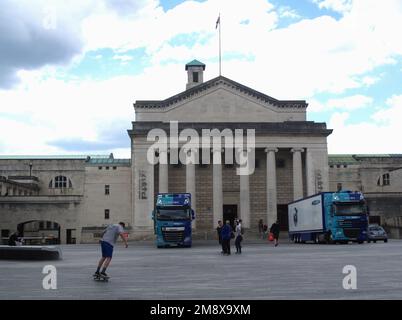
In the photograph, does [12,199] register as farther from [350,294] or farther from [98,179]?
[350,294]

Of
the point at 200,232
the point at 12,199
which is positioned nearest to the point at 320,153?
the point at 200,232

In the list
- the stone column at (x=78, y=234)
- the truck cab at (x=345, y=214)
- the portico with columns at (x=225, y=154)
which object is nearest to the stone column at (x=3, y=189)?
the stone column at (x=78, y=234)

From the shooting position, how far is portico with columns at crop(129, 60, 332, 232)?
204ft

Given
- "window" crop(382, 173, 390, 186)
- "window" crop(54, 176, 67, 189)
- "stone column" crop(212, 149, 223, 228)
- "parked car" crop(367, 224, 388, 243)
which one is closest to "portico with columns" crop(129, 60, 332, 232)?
"stone column" crop(212, 149, 223, 228)

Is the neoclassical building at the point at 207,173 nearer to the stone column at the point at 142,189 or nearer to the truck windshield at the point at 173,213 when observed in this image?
the stone column at the point at 142,189

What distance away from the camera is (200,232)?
197ft

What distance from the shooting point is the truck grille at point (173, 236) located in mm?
41688

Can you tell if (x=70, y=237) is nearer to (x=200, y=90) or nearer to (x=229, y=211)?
(x=229, y=211)

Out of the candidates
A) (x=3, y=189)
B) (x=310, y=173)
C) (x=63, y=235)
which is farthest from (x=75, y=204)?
(x=310, y=173)

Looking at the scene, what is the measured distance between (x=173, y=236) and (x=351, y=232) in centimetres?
1277

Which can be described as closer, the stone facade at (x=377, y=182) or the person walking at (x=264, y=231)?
the person walking at (x=264, y=231)

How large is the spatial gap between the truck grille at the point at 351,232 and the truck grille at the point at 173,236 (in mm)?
11739

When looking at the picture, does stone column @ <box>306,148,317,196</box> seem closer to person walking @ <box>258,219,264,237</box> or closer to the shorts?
person walking @ <box>258,219,264,237</box>

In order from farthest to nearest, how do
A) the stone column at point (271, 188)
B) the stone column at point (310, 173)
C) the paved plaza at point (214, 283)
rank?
the stone column at point (310, 173), the stone column at point (271, 188), the paved plaza at point (214, 283)
